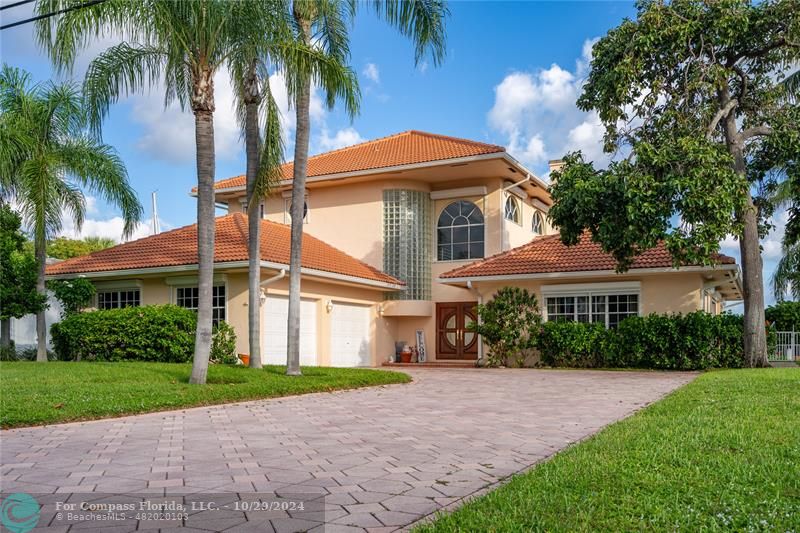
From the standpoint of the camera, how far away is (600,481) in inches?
181

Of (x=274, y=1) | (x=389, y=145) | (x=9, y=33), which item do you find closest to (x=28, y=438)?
(x=9, y=33)

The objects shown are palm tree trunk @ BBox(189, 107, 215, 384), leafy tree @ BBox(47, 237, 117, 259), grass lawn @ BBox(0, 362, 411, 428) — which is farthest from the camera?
leafy tree @ BBox(47, 237, 117, 259)

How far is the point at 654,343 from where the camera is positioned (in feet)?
58.5

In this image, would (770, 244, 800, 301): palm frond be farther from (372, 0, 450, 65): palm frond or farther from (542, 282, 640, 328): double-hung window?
(372, 0, 450, 65): palm frond

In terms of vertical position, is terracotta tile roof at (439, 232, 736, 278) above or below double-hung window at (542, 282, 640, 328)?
above

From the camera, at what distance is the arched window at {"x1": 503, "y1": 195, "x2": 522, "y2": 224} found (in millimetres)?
23433

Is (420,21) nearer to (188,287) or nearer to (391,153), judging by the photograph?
(188,287)

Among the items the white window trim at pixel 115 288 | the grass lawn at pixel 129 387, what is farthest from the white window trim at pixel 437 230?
the white window trim at pixel 115 288

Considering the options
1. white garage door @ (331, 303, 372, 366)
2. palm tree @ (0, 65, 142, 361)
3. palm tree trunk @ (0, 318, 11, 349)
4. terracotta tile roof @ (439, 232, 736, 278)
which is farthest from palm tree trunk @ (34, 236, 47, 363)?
terracotta tile roof @ (439, 232, 736, 278)

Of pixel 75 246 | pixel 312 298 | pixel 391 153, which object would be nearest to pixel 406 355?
pixel 312 298

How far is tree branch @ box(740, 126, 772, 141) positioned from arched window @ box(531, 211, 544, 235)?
31.7 ft

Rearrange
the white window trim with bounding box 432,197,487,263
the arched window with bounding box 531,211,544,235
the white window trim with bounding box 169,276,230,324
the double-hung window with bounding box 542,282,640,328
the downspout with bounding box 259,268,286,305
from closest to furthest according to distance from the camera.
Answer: the downspout with bounding box 259,268,286,305
the white window trim with bounding box 169,276,230,324
the double-hung window with bounding box 542,282,640,328
the white window trim with bounding box 432,197,487,263
the arched window with bounding box 531,211,544,235

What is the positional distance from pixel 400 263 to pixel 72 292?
1053 centimetres

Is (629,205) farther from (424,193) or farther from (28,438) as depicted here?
(28,438)
